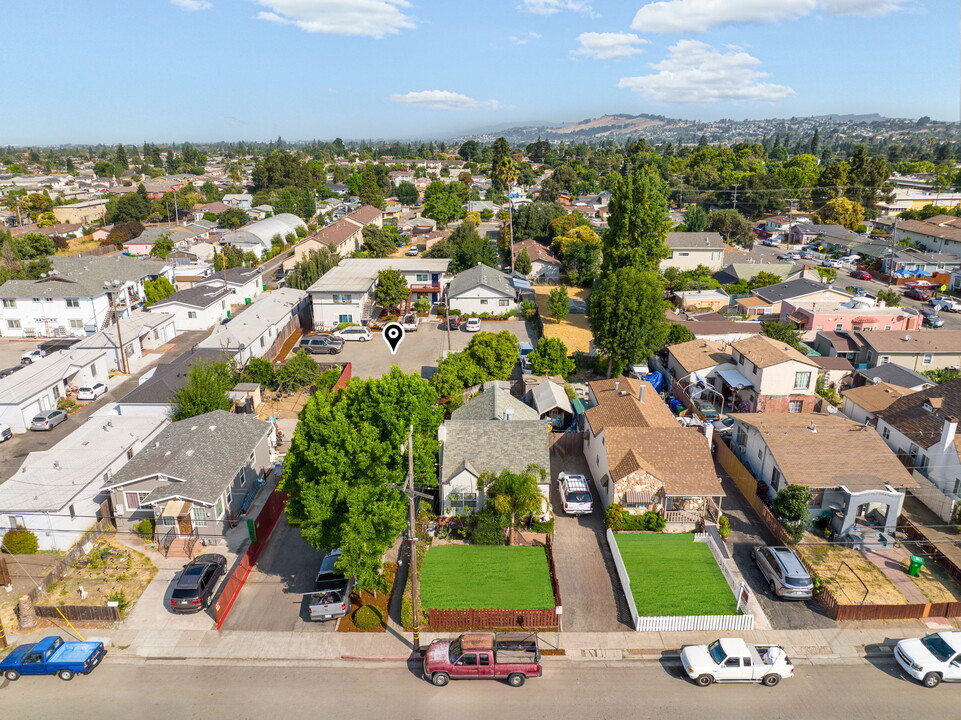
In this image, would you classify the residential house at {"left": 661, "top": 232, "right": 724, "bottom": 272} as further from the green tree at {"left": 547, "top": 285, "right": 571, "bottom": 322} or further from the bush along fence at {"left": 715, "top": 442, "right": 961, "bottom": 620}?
the bush along fence at {"left": 715, "top": 442, "right": 961, "bottom": 620}

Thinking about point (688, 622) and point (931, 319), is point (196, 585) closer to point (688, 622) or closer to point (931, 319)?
point (688, 622)

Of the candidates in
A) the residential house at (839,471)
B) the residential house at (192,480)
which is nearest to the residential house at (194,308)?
the residential house at (192,480)

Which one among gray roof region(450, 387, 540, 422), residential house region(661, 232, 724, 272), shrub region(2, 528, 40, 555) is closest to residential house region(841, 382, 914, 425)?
gray roof region(450, 387, 540, 422)

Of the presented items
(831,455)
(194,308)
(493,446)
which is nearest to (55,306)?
(194,308)

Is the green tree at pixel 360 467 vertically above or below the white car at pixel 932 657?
above

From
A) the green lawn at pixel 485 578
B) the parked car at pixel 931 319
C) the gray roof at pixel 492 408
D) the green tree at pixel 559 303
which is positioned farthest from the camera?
the green tree at pixel 559 303

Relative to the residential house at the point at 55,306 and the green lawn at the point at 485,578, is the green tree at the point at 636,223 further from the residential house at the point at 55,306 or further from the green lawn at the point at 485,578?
the residential house at the point at 55,306
